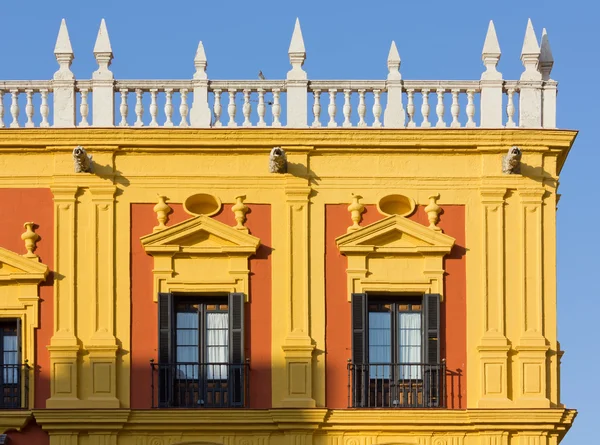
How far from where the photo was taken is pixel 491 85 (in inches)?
1406

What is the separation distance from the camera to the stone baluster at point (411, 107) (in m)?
35.5

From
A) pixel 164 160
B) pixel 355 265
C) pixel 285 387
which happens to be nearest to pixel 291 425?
pixel 285 387

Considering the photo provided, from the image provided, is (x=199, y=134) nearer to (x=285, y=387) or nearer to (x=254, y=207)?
(x=254, y=207)

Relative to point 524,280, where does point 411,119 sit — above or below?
above

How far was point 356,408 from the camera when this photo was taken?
112 ft

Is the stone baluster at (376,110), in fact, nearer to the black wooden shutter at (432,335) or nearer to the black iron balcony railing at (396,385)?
the black wooden shutter at (432,335)

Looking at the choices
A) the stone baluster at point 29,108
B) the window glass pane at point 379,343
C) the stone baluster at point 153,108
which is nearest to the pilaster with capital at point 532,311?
the window glass pane at point 379,343

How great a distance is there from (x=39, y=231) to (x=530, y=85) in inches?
352

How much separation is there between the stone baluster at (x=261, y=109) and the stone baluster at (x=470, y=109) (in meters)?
3.56

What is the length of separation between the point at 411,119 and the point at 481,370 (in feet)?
15.1

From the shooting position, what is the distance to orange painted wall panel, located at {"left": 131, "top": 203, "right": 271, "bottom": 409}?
3453cm

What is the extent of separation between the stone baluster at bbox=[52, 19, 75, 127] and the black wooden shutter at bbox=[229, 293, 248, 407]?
4.30 meters

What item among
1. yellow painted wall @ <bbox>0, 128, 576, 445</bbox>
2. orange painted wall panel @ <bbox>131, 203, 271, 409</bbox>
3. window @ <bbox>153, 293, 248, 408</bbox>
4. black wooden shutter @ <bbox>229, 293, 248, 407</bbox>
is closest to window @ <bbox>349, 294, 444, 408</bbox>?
yellow painted wall @ <bbox>0, 128, 576, 445</bbox>

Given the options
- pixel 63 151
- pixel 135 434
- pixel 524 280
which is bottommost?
pixel 135 434
